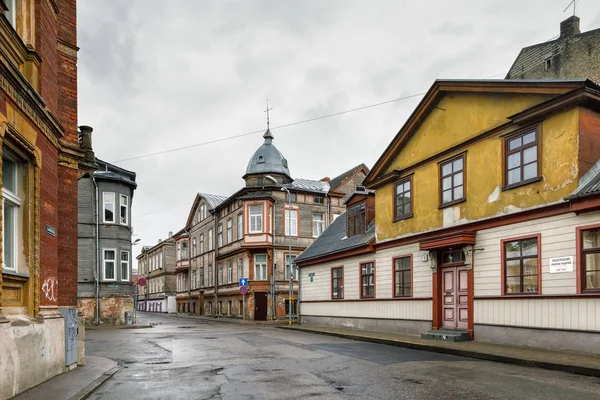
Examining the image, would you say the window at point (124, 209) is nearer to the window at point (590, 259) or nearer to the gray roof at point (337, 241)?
the gray roof at point (337, 241)

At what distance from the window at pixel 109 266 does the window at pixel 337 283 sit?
14.5 m

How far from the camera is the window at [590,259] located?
38.9 ft

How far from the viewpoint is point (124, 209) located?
1292 inches

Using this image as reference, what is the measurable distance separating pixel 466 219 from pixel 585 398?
893 centimetres

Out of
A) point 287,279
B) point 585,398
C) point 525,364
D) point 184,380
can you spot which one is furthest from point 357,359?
point 287,279

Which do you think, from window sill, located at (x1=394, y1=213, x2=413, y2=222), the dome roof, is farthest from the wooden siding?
the dome roof

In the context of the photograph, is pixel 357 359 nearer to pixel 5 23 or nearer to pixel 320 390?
pixel 320 390

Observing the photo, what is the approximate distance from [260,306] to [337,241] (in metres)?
13.1

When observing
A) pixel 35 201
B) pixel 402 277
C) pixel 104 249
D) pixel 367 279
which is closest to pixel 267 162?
pixel 104 249

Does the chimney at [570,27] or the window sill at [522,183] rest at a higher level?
the chimney at [570,27]

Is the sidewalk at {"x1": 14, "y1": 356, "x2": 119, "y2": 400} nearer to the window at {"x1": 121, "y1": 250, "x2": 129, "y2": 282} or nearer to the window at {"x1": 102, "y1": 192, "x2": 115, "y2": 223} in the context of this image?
the window at {"x1": 121, "y1": 250, "x2": 129, "y2": 282}

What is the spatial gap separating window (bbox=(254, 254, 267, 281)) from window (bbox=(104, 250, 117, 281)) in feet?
32.0

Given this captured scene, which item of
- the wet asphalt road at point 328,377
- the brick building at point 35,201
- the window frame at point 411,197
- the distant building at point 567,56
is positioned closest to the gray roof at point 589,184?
the wet asphalt road at point 328,377

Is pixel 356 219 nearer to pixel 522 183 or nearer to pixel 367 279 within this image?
pixel 367 279
